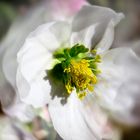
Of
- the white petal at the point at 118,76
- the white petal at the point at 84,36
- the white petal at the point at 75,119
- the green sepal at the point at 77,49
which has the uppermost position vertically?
the white petal at the point at 84,36

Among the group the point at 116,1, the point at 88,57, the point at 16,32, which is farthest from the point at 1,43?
the point at 116,1

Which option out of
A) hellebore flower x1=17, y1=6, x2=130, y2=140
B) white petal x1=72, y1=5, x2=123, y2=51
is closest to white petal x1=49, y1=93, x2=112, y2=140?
hellebore flower x1=17, y1=6, x2=130, y2=140

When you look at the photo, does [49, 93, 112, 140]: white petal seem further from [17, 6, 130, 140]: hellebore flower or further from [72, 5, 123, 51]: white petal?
[72, 5, 123, 51]: white petal

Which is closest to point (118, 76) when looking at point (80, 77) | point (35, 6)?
point (80, 77)

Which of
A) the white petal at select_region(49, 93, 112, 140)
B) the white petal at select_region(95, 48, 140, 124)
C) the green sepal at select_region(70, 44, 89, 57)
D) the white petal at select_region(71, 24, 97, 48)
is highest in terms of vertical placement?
the white petal at select_region(71, 24, 97, 48)

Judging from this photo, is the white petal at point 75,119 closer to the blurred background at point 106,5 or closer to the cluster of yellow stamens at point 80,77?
the cluster of yellow stamens at point 80,77

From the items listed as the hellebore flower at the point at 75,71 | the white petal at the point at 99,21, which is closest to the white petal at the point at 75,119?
the hellebore flower at the point at 75,71

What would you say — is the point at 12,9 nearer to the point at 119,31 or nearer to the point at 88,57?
the point at 88,57
